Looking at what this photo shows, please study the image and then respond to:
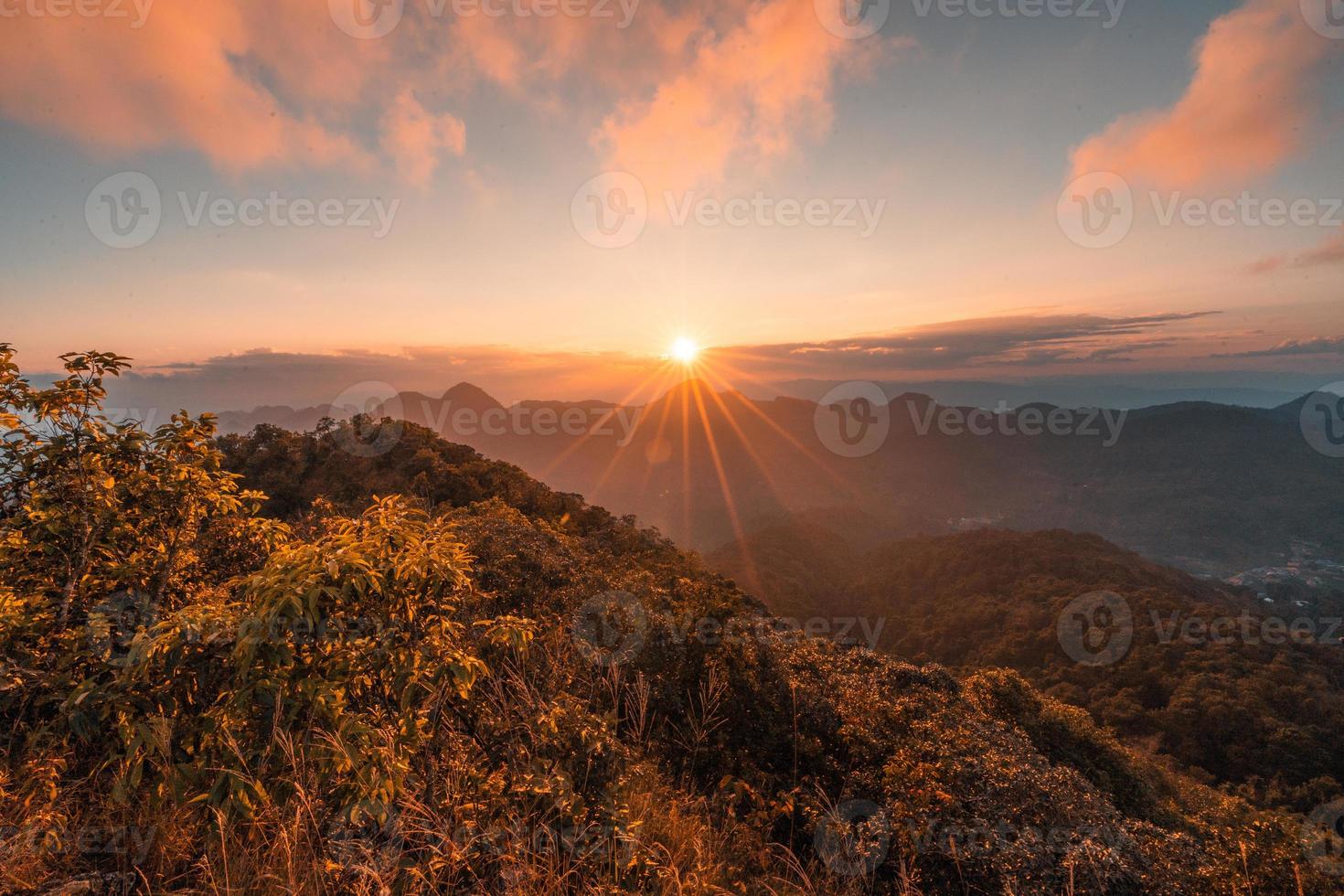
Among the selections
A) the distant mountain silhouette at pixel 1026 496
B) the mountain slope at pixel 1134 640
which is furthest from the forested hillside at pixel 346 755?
the distant mountain silhouette at pixel 1026 496

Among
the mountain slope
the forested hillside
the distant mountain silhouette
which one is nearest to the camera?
the forested hillside

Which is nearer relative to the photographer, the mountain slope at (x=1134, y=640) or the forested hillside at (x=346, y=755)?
the forested hillside at (x=346, y=755)

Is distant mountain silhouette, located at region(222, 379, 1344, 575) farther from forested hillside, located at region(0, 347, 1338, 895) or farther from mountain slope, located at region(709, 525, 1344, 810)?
forested hillside, located at region(0, 347, 1338, 895)

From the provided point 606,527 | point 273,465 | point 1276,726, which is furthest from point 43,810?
point 1276,726

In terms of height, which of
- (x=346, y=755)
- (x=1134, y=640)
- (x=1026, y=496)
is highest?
(x=346, y=755)

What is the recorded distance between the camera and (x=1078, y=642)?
4091 cm

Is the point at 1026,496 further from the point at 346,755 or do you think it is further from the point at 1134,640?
the point at 346,755

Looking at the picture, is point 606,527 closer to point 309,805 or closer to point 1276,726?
point 309,805

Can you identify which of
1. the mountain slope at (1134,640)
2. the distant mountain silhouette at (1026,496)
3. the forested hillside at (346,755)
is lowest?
the distant mountain silhouette at (1026,496)

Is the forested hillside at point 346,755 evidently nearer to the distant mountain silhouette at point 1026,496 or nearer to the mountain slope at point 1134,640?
the mountain slope at point 1134,640

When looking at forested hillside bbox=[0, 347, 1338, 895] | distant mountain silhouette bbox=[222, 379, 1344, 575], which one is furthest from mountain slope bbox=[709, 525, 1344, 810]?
distant mountain silhouette bbox=[222, 379, 1344, 575]

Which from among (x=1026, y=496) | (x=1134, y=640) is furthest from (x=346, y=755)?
(x=1026, y=496)

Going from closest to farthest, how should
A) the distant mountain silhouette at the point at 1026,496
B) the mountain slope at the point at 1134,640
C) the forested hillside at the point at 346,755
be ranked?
the forested hillside at the point at 346,755
the mountain slope at the point at 1134,640
the distant mountain silhouette at the point at 1026,496

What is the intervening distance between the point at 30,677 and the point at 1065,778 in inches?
335
